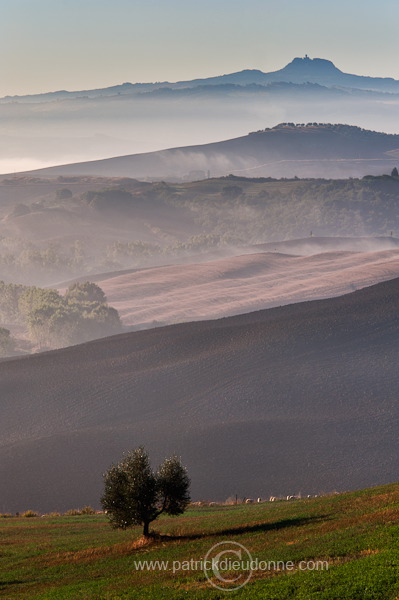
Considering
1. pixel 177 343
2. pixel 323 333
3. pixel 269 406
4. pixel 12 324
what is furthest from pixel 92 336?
pixel 269 406

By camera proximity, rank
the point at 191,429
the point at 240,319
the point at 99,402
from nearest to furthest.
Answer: the point at 191,429
the point at 99,402
the point at 240,319

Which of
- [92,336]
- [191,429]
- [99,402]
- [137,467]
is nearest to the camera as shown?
[137,467]

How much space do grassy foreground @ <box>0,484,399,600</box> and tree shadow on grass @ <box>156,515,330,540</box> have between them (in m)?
0.06

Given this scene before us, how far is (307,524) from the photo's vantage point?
38.8 m

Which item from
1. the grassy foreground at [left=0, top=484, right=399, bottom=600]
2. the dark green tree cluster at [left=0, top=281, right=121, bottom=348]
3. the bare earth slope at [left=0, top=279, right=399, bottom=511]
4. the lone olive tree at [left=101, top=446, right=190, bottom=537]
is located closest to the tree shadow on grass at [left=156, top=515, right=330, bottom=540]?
the grassy foreground at [left=0, top=484, right=399, bottom=600]

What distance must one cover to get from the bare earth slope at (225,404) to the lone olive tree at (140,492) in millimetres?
25935

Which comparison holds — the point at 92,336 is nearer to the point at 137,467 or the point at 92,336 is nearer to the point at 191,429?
the point at 191,429

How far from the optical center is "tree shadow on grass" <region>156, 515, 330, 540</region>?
3944 centimetres

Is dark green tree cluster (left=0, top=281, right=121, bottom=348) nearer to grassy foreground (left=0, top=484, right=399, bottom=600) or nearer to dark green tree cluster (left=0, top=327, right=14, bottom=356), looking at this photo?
dark green tree cluster (left=0, top=327, right=14, bottom=356)

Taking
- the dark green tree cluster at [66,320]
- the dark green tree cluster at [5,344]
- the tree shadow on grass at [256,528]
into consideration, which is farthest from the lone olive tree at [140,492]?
the dark green tree cluster at [66,320]

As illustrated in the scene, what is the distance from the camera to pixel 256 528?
132 ft

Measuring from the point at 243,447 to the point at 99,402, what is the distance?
2549 centimetres

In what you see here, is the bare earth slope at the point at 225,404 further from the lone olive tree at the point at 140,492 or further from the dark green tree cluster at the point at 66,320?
the dark green tree cluster at the point at 66,320

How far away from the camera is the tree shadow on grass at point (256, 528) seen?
1553 inches
